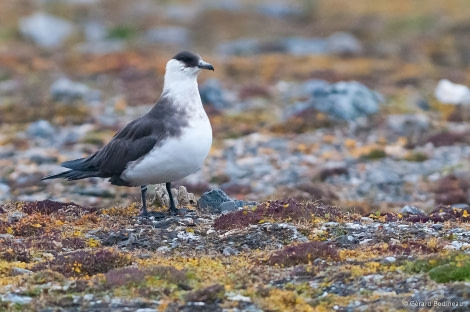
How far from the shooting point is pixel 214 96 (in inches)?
1133

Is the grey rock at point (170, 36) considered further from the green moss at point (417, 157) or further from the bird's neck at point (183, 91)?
the bird's neck at point (183, 91)

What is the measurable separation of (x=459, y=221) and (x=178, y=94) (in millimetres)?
4265

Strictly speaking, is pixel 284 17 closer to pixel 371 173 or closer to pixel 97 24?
pixel 97 24

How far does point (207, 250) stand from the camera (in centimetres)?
1111

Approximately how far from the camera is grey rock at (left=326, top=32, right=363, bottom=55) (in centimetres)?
3913

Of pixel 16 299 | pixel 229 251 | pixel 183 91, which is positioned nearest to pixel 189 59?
pixel 183 91

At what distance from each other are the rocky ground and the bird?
2.02 feet

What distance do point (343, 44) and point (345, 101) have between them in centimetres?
1455

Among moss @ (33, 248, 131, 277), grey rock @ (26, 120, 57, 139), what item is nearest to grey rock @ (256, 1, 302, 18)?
grey rock @ (26, 120, 57, 139)

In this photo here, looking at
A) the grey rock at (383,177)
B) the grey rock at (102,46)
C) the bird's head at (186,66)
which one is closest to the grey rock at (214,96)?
the grey rock at (383,177)

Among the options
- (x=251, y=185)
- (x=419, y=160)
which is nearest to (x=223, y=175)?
(x=251, y=185)

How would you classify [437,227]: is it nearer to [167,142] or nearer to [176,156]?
[176,156]

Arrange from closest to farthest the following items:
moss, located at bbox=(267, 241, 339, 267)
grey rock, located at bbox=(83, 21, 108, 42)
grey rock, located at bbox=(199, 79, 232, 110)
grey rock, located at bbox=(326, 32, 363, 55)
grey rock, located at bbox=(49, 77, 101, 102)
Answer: moss, located at bbox=(267, 241, 339, 267) < grey rock, located at bbox=(199, 79, 232, 110) < grey rock, located at bbox=(49, 77, 101, 102) < grey rock, located at bbox=(326, 32, 363, 55) < grey rock, located at bbox=(83, 21, 108, 42)

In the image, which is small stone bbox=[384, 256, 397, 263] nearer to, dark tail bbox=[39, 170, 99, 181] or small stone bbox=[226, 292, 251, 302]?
small stone bbox=[226, 292, 251, 302]
